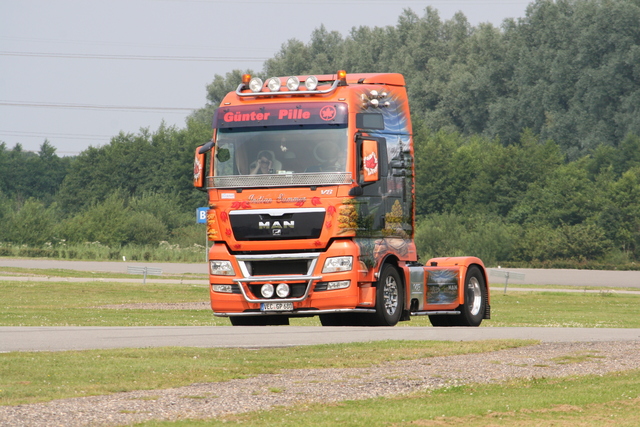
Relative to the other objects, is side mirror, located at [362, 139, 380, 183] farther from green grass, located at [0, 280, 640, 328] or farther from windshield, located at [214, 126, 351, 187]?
green grass, located at [0, 280, 640, 328]

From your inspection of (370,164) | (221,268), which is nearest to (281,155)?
(370,164)

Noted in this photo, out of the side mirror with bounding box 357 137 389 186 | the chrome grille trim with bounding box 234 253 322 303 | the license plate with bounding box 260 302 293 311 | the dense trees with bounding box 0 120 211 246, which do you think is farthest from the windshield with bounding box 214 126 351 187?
the dense trees with bounding box 0 120 211 246

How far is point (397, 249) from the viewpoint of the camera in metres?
18.0

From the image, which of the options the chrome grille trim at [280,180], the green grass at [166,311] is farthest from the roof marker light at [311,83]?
the green grass at [166,311]

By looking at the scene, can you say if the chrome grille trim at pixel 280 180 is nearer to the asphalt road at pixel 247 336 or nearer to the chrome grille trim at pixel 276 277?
the chrome grille trim at pixel 276 277

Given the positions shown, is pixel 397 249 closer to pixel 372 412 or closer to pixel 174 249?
pixel 372 412

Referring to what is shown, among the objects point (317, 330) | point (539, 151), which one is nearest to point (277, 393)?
point (317, 330)

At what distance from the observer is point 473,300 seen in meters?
20.2

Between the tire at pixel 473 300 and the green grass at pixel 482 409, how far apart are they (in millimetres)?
8532

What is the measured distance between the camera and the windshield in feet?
54.7

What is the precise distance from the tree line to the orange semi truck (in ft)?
140

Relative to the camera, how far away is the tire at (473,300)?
1977cm

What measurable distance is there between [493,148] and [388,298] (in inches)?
2245

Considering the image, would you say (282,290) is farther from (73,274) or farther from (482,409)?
(73,274)
